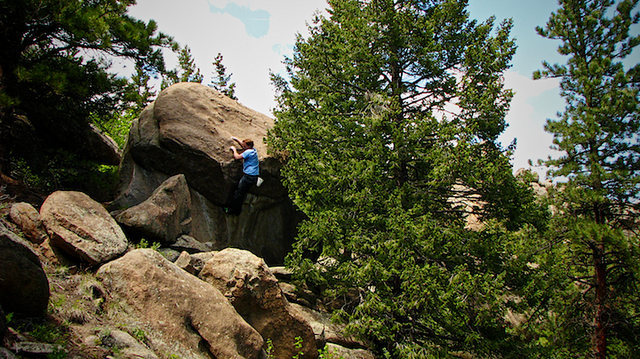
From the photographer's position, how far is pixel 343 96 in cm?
1250

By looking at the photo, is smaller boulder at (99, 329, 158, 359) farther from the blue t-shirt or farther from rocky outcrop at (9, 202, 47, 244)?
the blue t-shirt

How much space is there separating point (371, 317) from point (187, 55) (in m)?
34.4

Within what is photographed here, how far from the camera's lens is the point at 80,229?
7238 mm

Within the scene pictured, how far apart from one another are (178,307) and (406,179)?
7.53 meters

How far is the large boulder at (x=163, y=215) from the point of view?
9.30m

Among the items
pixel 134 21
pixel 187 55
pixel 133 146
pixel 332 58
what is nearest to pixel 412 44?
pixel 332 58

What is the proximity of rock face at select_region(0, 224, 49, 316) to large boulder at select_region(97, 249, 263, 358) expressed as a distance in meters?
1.42

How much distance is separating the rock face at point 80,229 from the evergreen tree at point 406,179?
4.46 meters

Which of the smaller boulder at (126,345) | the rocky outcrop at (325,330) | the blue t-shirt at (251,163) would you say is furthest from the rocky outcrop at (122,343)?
the blue t-shirt at (251,163)

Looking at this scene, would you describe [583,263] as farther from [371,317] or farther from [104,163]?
[104,163]

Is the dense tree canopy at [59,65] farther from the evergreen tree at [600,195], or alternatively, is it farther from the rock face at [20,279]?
the evergreen tree at [600,195]

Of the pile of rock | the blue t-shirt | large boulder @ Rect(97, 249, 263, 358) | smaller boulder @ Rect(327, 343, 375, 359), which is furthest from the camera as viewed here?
the blue t-shirt

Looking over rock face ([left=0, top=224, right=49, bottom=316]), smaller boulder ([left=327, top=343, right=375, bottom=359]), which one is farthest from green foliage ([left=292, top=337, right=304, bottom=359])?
rock face ([left=0, top=224, right=49, bottom=316])

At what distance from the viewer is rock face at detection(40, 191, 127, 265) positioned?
7.00 meters
